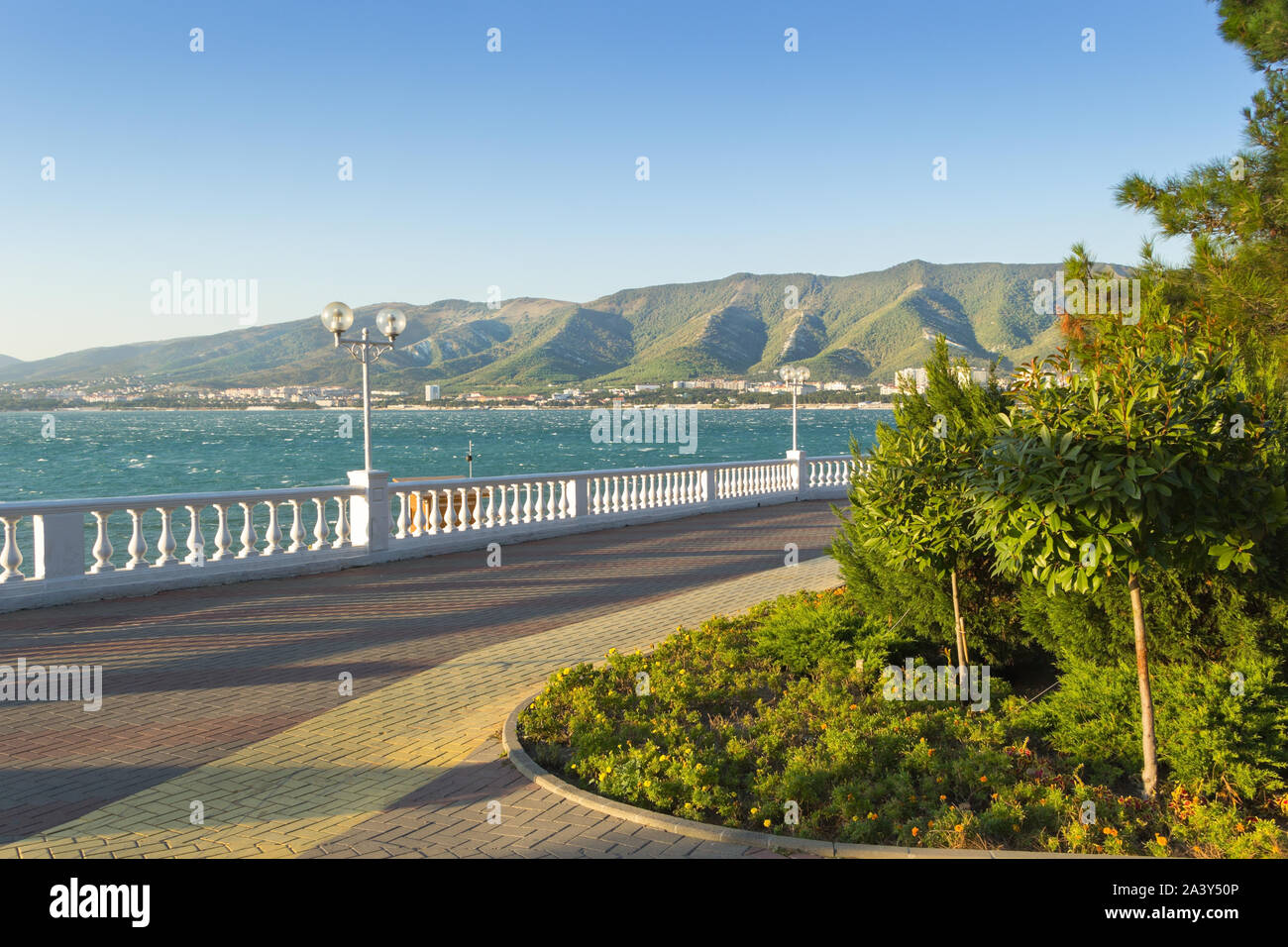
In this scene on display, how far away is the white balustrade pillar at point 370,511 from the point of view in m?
14.6

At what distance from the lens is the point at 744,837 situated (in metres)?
4.69

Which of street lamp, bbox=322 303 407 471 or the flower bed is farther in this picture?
street lamp, bbox=322 303 407 471

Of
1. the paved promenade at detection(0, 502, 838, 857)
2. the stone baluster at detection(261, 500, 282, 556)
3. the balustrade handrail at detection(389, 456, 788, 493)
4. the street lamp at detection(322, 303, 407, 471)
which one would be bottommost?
the paved promenade at detection(0, 502, 838, 857)

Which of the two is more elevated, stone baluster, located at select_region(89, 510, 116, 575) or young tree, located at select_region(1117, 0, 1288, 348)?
young tree, located at select_region(1117, 0, 1288, 348)

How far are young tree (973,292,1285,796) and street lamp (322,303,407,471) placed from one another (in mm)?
11570

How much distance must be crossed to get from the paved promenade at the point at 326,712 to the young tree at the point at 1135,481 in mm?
2424

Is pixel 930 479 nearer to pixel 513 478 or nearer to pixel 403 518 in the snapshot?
pixel 403 518

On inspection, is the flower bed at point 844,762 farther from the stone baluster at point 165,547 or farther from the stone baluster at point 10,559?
the stone baluster at point 10,559

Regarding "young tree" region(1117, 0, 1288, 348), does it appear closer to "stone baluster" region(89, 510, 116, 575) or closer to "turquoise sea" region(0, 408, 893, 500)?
"stone baluster" region(89, 510, 116, 575)

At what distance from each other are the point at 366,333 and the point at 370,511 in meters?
3.38

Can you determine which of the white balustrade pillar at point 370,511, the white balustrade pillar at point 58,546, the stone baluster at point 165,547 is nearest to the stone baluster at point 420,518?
the white balustrade pillar at point 370,511

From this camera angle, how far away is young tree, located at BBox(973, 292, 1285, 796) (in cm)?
479

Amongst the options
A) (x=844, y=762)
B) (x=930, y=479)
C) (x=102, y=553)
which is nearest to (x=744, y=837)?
(x=844, y=762)

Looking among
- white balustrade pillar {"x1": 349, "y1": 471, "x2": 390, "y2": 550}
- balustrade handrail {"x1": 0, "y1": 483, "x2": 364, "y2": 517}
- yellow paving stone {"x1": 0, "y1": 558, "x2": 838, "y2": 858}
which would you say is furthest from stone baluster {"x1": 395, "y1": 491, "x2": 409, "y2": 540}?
yellow paving stone {"x1": 0, "y1": 558, "x2": 838, "y2": 858}
